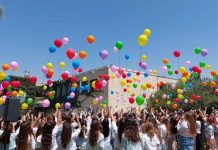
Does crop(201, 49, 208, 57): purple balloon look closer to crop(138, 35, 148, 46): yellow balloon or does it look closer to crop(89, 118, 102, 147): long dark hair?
crop(138, 35, 148, 46): yellow balloon

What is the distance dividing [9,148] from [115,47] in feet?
21.1

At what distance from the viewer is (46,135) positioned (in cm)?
479

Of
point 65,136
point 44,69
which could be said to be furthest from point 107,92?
point 65,136

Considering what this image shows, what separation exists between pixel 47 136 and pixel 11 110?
1.37 m

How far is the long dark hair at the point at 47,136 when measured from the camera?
4.77 m

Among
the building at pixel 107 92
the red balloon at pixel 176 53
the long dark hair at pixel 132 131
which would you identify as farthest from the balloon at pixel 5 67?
the building at pixel 107 92

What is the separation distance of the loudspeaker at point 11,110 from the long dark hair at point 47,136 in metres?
1.16

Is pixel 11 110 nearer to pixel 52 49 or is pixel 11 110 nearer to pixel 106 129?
pixel 106 129

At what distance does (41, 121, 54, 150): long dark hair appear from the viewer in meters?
4.77

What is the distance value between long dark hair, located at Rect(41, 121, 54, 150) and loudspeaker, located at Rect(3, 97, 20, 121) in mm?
1161

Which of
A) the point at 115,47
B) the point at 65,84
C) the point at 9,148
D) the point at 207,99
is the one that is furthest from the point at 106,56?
the point at 65,84

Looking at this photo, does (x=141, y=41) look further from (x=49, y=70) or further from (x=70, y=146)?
(x=70, y=146)

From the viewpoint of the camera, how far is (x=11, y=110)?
18.7ft

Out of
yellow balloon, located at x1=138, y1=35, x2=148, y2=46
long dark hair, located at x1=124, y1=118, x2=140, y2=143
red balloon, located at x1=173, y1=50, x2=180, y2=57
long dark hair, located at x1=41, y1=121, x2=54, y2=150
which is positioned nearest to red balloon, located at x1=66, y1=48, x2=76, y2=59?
yellow balloon, located at x1=138, y1=35, x2=148, y2=46
